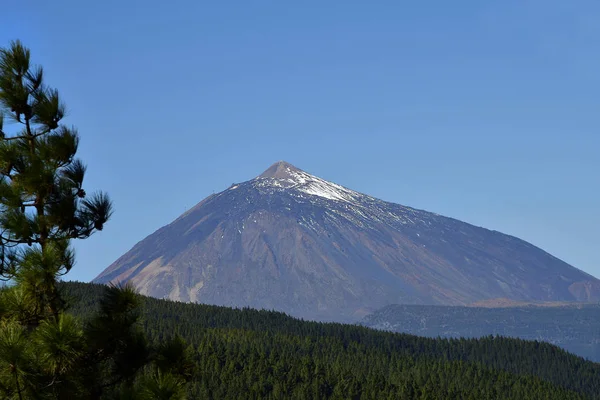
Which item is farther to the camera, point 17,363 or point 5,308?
point 5,308

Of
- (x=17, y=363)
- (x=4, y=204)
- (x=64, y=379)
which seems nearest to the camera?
(x=17, y=363)

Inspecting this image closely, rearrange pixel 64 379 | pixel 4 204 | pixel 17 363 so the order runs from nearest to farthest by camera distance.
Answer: pixel 17 363, pixel 64 379, pixel 4 204

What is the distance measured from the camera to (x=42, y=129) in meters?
38.8

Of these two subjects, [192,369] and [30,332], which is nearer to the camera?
[30,332]

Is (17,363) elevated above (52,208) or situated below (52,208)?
below

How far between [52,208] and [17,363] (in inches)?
328

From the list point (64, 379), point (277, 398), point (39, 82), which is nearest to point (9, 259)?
point (64, 379)

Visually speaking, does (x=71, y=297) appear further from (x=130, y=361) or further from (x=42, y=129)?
(x=42, y=129)

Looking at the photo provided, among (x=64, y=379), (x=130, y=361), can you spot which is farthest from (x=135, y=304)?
(x=64, y=379)

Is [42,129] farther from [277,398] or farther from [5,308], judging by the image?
[277,398]

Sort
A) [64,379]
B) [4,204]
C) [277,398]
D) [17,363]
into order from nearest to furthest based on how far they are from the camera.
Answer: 1. [17,363]
2. [64,379]
3. [4,204]
4. [277,398]

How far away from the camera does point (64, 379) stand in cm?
3475

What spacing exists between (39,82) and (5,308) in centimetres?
972

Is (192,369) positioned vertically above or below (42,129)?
below
